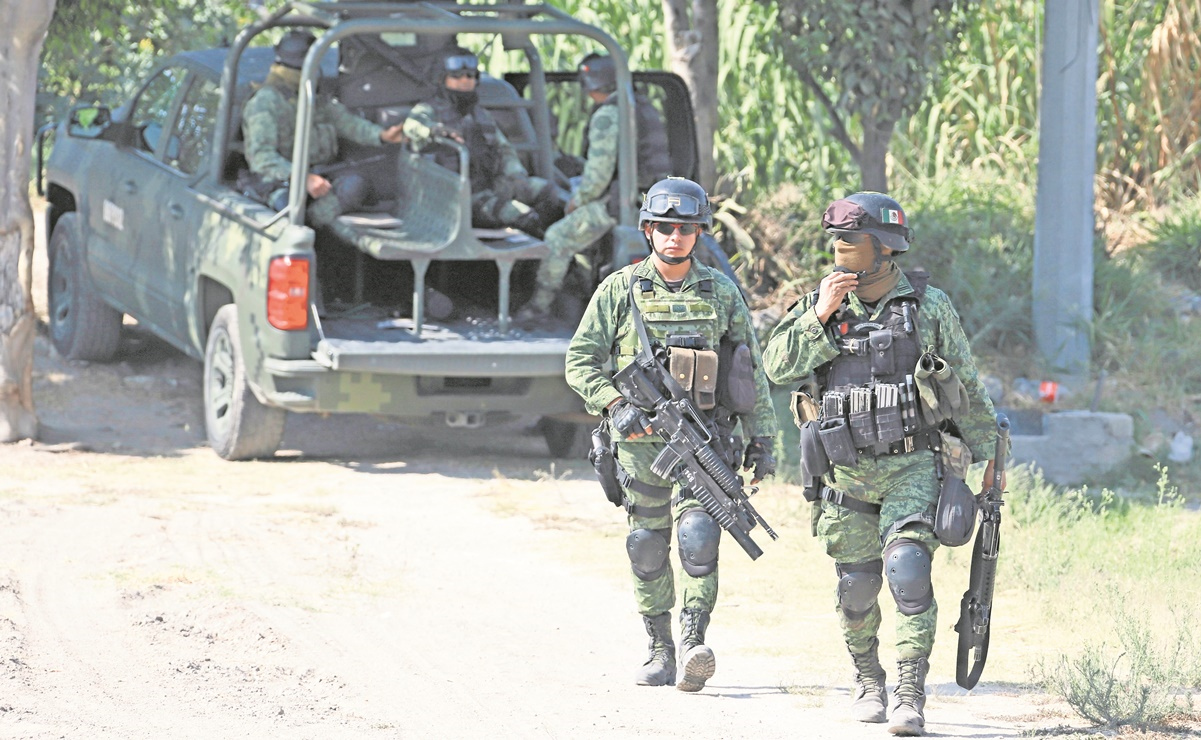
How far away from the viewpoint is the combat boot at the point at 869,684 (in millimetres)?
5344

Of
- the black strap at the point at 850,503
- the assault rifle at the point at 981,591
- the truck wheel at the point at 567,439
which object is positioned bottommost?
the truck wheel at the point at 567,439

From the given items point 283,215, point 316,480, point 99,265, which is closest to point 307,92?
point 283,215

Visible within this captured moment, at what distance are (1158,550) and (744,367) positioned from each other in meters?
2.68

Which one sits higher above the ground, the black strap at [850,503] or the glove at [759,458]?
the glove at [759,458]

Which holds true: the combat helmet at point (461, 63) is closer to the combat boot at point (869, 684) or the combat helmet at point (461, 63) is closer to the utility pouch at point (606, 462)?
the utility pouch at point (606, 462)

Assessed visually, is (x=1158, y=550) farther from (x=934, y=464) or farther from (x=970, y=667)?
(x=934, y=464)

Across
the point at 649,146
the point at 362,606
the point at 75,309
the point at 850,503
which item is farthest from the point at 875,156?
the point at 850,503

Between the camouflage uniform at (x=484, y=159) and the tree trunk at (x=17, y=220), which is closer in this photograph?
the tree trunk at (x=17, y=220)

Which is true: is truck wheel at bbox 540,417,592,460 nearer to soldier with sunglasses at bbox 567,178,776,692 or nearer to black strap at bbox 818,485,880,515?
soldier with sunglasses at bbox 567,178,776,692

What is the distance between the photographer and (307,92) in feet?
28.0

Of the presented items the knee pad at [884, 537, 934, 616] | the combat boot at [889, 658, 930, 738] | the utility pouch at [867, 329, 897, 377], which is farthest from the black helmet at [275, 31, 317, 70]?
the combat boot at [889, 658, 930, 738]

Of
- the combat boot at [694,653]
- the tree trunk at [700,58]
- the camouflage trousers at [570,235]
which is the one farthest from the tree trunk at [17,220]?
the combat boot at [694,653]

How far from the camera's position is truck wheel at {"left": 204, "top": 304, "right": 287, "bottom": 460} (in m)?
9.09

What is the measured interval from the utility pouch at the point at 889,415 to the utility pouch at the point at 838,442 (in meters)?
0.10
